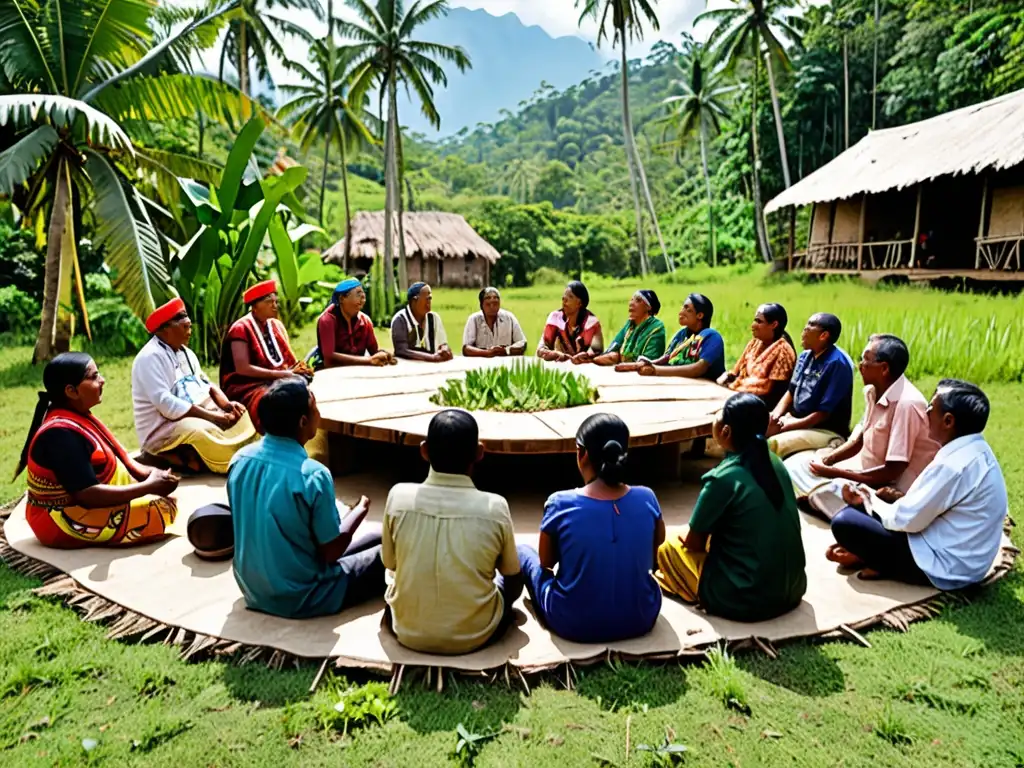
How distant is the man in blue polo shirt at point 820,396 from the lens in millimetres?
4520

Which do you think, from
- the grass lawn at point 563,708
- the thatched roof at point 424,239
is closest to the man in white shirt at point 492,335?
the grass lawn at point 563,708

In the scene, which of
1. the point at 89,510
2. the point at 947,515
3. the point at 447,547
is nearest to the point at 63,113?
the point at 89,510

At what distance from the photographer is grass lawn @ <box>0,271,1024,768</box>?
7.62 ft

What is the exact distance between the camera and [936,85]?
80.9 feet

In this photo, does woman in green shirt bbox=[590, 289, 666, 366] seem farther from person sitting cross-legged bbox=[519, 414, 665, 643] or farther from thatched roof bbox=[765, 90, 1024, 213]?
thatched roof bbox=[765, 90, 1024, 213]

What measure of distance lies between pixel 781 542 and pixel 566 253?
33.1 meters

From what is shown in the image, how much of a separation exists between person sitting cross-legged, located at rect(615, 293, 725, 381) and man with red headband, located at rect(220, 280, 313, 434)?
2.86m

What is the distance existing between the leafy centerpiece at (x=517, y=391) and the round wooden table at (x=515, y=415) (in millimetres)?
97

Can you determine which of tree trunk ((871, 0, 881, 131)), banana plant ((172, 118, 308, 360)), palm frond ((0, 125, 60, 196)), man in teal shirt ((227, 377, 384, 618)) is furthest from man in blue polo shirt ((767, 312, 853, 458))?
tree trunk ((871, 0, 881, 131))

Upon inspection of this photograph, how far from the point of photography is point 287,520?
9.40 feet

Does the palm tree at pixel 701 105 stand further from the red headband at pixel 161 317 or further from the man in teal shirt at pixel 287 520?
the man in teal shirt at pixel 287 520

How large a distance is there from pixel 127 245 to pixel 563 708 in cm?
736

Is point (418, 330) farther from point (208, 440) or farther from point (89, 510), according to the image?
point (89, 510)

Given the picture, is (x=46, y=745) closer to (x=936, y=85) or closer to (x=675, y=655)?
(x=675, y=655)
